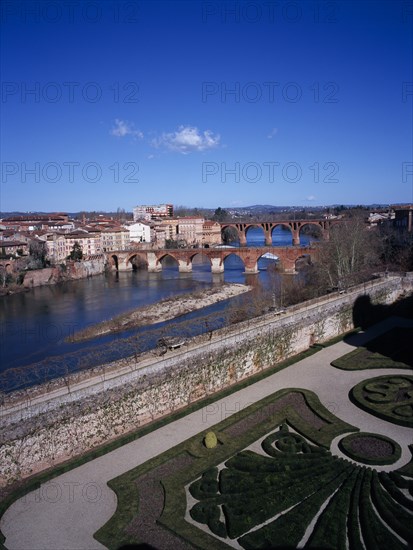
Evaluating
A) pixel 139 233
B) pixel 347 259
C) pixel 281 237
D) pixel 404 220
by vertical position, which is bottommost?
pixel 281 237

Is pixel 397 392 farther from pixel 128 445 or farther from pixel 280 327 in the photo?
pixel 128 445

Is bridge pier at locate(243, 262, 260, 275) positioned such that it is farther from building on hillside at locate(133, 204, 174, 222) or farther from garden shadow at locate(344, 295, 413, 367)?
building on hillside at locate(133, 204, 174, 222)

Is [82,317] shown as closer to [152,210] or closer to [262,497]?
[262,497]

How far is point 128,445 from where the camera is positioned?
14.0 metres

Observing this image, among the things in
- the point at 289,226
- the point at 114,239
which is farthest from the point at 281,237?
the point at 114,239

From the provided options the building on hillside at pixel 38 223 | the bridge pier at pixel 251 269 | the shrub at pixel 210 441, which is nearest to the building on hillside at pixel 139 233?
the building on hillside at pixel 38 223

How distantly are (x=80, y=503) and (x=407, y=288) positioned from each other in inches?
989

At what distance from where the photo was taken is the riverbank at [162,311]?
31500 mm

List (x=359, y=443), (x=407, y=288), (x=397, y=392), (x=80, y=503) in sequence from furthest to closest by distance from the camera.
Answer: (x=407, y=288) < (x=397, y=392) < (x=359, y=443) < (x=80, y=503)

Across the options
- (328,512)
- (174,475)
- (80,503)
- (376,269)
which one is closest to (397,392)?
(328,512)

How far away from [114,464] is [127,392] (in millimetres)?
2237

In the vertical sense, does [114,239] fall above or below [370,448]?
above

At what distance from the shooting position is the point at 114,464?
1304 centimetres

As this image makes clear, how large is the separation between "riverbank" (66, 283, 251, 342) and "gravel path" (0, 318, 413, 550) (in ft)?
50.8
